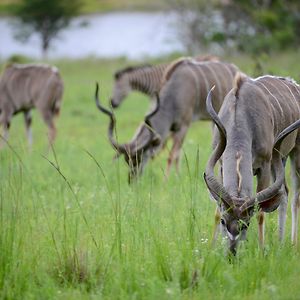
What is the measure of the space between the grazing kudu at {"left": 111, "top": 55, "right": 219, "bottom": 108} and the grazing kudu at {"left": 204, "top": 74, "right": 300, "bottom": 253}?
640 centimetres

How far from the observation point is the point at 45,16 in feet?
104

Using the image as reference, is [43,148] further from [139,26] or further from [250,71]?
[139,26]

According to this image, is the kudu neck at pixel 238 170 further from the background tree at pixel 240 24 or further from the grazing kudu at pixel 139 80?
the background tree at pixel 240 24

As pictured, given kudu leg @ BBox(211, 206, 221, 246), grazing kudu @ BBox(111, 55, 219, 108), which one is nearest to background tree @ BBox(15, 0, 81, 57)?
grazing kudu @ BBox(111, 55, 219, 108)

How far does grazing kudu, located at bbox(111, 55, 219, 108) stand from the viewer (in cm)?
1192

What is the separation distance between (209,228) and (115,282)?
1.21 meters

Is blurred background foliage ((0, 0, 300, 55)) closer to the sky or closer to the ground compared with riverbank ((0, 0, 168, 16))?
closer to the ground

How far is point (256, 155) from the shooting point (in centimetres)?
493

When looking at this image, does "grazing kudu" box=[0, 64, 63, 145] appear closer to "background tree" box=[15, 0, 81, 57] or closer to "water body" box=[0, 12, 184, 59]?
"background tree" box=[15, 0, 81, 57]

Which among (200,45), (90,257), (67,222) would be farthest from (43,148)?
(200,45)

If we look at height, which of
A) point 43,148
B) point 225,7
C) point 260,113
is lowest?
point 43,148

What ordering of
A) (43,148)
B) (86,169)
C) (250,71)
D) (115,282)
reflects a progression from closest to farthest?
(115,282), (86,169), (43,148), (250,71)

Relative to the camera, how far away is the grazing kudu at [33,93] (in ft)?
35.3

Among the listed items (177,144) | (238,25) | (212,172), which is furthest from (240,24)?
(212,172)
